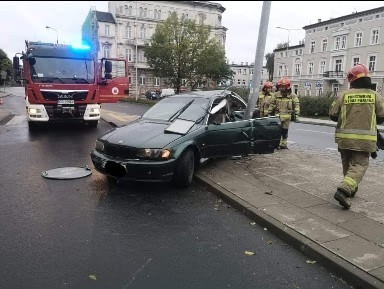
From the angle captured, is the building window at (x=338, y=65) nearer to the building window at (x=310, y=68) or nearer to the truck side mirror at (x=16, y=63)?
the building window at (x=310, y=68)

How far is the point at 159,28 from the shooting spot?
117 feet

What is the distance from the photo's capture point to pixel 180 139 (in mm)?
5789

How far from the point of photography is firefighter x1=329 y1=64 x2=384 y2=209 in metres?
4.92

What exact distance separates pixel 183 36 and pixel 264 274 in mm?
33954

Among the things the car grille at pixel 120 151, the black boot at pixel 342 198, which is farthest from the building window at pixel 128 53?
the black boot at pixel 342 198

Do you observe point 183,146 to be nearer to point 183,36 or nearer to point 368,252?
point 368,252

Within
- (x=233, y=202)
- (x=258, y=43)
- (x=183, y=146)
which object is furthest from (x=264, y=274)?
(x=258, y=43)

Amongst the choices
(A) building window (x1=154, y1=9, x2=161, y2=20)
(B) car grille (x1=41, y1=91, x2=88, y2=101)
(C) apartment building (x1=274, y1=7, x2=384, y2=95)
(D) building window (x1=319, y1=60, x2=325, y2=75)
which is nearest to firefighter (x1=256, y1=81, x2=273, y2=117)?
(B) car grille (x1=41, y1=91, x2=88, y2=101)

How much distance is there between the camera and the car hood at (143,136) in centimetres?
554

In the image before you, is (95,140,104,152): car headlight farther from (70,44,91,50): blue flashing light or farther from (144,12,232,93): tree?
(144,12,232,93): tree

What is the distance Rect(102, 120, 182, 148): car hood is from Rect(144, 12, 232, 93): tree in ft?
96.4

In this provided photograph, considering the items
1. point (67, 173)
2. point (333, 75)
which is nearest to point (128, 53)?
point (333, 75)

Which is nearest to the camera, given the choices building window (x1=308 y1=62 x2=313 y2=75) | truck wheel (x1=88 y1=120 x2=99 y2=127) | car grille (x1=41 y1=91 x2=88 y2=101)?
car grille (x1=41 y1=91 x2=88 y2=101)

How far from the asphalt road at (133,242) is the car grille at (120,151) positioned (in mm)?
589
